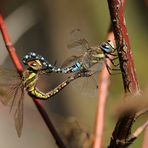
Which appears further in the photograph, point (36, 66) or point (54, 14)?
point (54, 14)

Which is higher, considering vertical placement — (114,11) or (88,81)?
(114,11)

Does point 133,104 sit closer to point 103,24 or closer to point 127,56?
point 127,56

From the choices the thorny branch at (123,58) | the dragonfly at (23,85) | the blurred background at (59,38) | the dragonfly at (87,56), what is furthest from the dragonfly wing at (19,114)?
the blurred background at (59,38)

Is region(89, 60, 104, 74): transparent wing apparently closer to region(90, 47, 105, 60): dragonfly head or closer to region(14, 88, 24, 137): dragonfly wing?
→ region(90, 47, 105, 60): dragonfly head

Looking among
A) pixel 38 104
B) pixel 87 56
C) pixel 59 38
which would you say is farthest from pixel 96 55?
pixel 59 38

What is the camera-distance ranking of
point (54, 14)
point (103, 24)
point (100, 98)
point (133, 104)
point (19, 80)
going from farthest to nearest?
point (54, 14), point (103, 24), point (19, 80), point (100, 98), point (133, 104)

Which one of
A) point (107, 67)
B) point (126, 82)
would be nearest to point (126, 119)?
point (126, 82)

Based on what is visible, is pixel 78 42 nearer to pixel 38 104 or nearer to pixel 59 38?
pixel 38 104
